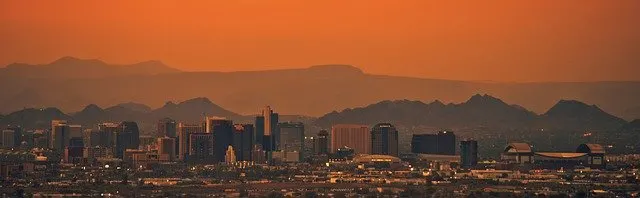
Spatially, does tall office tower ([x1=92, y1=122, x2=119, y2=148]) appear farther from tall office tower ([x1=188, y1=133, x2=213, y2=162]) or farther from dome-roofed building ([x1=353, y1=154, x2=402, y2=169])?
dome-roofed building ([x1=353, y1=154, x2=402, y2=169])

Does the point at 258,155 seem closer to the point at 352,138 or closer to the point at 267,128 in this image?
the point at 352,138

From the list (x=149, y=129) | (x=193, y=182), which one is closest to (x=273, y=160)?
(x=193, y=182)

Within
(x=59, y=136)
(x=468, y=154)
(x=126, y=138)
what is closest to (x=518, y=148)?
(x=468, y=154)

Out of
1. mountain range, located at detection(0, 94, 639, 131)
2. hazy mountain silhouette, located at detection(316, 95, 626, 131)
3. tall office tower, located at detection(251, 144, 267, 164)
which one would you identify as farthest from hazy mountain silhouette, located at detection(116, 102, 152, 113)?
tall office tower, located at detection(251, 144, 267, 164)

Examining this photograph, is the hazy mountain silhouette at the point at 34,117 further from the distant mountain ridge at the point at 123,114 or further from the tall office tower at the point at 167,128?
the tall office tower at the point at 167,128

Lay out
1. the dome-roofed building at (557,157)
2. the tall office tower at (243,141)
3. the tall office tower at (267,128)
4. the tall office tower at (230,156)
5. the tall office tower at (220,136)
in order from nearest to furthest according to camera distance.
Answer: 1. the dome-roofed building at (557,157)
2. the tall office tower at (230,156)
3. the tall office tower at (220,136)
4. the tall office tower at (243,141)
5. the tall office tower at (267,128)

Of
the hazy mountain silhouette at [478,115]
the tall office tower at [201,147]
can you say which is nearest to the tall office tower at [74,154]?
the tall office tower at [201,147]
